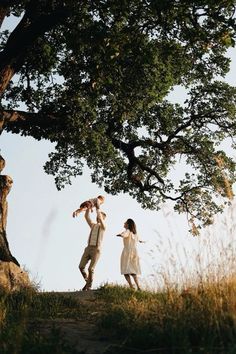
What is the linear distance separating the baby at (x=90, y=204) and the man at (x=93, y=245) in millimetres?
141

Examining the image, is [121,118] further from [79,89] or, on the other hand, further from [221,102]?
[221,102]

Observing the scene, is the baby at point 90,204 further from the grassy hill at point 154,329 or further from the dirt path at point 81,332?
the grassy hill at point 154,329

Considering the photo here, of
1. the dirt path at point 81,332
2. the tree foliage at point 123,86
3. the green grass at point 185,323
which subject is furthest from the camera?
the tree foliage at point 123,86

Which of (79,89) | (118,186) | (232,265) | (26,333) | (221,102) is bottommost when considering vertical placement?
(26,333)

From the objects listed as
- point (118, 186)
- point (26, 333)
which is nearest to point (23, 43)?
point (118, 186)

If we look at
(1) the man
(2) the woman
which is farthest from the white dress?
(1) the man

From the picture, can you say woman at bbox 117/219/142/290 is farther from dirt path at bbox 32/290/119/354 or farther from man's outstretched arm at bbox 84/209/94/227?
dirt path at bbox 32/290/119/354

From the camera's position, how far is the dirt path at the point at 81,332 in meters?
7.17

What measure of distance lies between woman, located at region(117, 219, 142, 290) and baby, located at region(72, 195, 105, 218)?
92 cm

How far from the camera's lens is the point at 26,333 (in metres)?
7.59

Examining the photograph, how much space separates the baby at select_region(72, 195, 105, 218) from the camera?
52.8 ft

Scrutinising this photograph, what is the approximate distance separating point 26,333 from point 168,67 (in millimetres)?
11263

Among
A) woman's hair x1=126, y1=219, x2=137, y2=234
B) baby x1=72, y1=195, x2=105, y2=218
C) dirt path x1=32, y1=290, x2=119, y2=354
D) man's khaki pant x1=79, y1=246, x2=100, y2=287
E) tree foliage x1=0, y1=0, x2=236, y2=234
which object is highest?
tree foliage x1=0, y1=0, x2=236, y2=234

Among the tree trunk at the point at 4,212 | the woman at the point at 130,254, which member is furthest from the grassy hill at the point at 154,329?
the tree trunk at the point at 4,212
